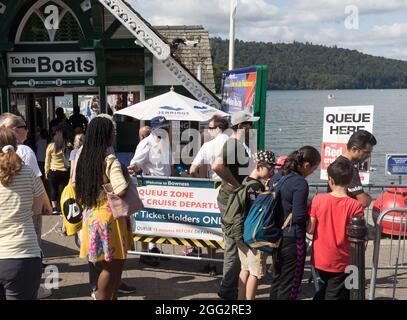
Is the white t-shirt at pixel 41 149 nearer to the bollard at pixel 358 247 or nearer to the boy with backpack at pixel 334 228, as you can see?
the boy with backpack at pixel 334 228

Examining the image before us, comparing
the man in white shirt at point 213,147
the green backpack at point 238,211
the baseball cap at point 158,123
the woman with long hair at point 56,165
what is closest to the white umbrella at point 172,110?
the baseball cap at point 158,123

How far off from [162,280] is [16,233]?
2962 millimetres

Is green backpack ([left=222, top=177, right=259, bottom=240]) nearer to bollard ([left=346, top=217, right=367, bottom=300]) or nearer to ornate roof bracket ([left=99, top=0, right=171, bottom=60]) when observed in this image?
bollard ([left=346, top=217, right=367, bottom=300])

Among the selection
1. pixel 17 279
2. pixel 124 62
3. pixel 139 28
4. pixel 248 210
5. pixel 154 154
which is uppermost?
pixel 139 28

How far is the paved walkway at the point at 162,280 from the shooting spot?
19.7 feet

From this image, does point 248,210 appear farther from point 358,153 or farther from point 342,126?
point 342,126

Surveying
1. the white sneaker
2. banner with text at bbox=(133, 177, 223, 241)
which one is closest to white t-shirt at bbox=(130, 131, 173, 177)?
banner with text at bbox=(133, 177, 223, 241)

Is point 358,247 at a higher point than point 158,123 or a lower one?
lower

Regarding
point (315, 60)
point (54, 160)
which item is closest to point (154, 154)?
point (54, 160)

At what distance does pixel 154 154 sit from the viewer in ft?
24.1

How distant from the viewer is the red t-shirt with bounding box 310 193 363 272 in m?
4.49

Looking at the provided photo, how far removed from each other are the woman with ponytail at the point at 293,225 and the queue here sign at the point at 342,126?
3236 millimetres
